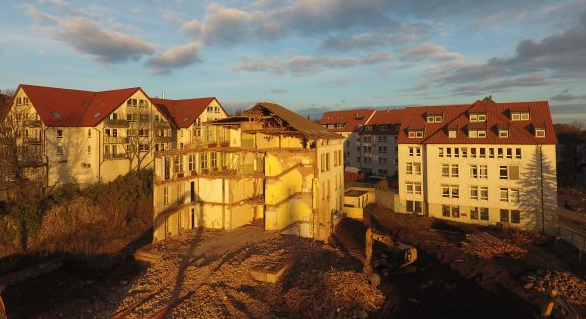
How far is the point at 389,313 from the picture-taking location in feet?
54.2

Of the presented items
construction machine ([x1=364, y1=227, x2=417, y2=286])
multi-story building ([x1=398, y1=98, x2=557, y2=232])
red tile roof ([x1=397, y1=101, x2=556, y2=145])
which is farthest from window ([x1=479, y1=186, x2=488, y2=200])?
construction machine ([x1=364, y1=227, x2=417, y2=286])

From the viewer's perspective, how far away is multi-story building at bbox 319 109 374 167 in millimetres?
65000

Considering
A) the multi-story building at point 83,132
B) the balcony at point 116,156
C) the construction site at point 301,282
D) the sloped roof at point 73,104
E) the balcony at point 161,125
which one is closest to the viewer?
the construction site at point 301,282

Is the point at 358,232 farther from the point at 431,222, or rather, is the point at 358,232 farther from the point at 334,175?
the point at 431,222

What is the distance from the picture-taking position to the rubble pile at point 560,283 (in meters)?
19.1

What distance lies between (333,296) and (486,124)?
95.5 feet

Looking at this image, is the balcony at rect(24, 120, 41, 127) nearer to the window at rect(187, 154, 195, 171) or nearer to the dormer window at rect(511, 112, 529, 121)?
the window at rect(187, 154, 195, 171)

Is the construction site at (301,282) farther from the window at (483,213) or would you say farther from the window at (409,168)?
the window at (409,168)

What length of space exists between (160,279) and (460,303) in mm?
14593

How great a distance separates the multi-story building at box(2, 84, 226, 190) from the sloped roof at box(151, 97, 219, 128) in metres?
2.70

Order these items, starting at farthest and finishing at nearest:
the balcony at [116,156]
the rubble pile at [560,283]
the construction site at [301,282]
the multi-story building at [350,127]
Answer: the multi-story building at [350,127] < the balcony at [116,156] < the rubble pile at [560,283] < the construction site at [301,282]

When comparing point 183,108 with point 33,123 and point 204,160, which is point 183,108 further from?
point 204,160

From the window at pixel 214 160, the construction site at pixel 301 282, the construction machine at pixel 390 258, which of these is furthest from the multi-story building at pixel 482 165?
the window at pixel 214 160

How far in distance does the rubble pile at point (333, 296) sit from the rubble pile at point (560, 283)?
9.18 m
